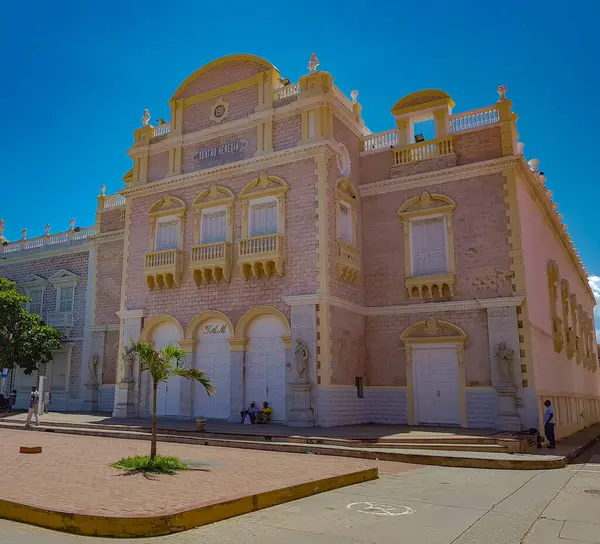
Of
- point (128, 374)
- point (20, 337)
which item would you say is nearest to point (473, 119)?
point (128, 374)

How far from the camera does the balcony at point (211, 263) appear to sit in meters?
22.7

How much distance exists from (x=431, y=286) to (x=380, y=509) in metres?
14.3

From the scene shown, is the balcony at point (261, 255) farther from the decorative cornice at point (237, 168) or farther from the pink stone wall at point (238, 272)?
the decorative cornice at point (237, 168)

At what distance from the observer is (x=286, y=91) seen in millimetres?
23438

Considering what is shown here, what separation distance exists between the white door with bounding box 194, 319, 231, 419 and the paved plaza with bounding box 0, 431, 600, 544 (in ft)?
36.7

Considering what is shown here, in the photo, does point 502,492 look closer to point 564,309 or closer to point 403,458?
point 403,458

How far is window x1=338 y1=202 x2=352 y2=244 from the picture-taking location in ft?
73.3

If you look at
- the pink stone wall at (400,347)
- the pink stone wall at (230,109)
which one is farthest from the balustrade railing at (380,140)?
the pink stone wall at (400,347)

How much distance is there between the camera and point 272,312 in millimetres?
21641

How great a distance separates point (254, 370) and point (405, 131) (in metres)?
11.4

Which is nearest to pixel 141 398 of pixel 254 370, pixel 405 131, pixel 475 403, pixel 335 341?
pixel 254 370

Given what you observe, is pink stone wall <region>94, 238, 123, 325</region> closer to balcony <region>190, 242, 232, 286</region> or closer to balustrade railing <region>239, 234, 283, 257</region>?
balcony <region>190, 242, 232, 286</region>

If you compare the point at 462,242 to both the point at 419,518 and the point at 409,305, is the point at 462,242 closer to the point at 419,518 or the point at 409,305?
the point at 409,305

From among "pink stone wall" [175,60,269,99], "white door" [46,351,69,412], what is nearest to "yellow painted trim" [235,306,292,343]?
"pink stone wall" [175,60,269,99]
